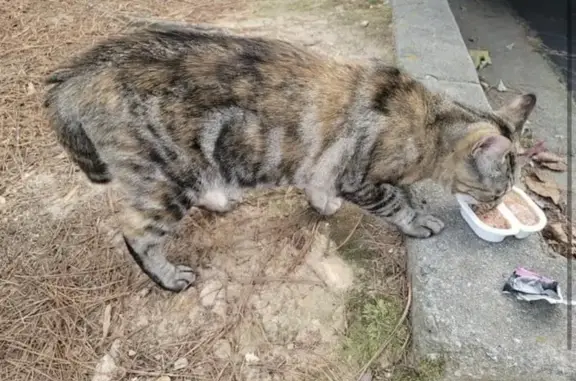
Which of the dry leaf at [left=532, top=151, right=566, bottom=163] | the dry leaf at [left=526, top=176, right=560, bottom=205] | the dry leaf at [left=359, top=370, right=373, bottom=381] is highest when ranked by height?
the dry leaf at [left=526, top=176, right=560, bottom=205]

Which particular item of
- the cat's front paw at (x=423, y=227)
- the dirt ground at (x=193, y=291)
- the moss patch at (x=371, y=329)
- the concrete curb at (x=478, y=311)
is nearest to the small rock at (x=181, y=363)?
the dirt ground at (x=193, y=291)

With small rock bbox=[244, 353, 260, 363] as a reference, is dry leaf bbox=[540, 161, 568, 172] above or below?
above

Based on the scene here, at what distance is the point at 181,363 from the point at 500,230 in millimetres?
1671

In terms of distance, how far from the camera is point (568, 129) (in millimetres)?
4312

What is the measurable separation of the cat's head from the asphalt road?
7.47 ft

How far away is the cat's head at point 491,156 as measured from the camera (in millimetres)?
2662

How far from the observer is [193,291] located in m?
3.05

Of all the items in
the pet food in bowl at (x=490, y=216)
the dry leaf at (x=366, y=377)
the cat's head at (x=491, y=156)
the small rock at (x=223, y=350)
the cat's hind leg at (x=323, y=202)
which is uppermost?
the cat's head at (x=491, y=156)

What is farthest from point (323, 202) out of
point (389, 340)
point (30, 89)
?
point (30, 89)

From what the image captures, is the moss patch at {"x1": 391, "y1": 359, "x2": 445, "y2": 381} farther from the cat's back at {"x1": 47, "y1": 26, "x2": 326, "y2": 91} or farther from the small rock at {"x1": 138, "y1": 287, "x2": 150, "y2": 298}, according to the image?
the cat's back at {"x1": 47, "y1": 26, "x2": 326, "y2": 91}

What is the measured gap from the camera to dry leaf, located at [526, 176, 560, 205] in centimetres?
355

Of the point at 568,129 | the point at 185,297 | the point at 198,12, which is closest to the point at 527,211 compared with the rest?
the point at 568,129

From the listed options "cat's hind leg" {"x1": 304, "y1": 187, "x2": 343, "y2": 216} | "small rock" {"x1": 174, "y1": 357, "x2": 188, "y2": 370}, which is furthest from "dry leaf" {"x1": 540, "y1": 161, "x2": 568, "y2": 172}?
"small rock" {"x1": 174, "y1": 357, "x2": 188, "y2": 370}

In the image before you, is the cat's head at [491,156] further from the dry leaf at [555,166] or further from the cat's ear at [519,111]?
the dry leaf at [555,166]
